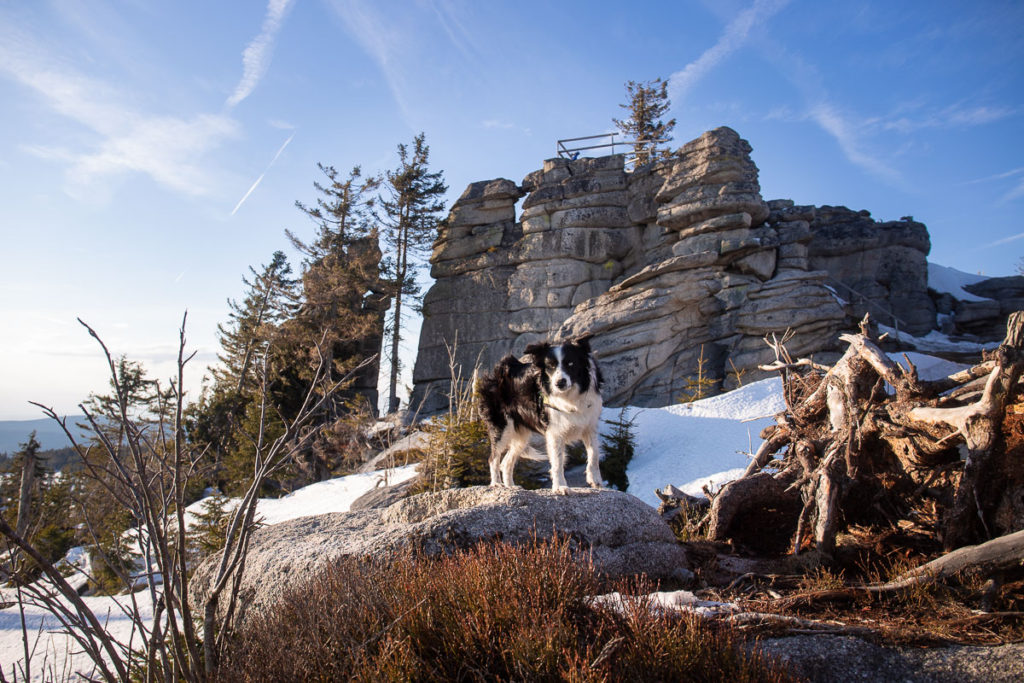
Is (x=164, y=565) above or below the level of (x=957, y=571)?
above

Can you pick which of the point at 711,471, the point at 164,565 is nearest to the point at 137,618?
the point at 164,565

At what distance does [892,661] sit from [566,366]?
375cm

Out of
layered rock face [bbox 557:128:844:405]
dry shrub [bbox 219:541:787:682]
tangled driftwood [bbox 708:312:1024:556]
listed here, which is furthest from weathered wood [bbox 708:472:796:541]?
layered rock face [bbox 557:128:844:405]

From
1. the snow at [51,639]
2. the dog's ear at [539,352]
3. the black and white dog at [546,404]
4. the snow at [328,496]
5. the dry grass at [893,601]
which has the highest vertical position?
the dog's ear at [539,352]

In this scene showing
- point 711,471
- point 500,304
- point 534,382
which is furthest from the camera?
point 500,304

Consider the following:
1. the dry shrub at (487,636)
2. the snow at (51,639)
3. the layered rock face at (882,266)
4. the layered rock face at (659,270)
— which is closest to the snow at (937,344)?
the layered rock face at (882,266)

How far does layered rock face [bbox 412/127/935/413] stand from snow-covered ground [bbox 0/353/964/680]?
632cm

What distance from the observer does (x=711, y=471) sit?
8.84m

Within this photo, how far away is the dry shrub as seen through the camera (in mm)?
2549

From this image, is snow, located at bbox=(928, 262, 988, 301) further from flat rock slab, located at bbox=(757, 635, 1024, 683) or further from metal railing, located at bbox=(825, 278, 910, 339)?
flat rock slab, located at bbox=(757, 635, 1024, 683)

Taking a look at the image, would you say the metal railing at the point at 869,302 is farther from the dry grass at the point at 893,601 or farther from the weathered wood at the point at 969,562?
the weathered wood at the point at 969,562

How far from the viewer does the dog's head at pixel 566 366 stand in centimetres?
609

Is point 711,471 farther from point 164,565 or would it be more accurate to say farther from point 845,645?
point 164,565

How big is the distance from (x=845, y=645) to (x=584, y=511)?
7.68 ft
